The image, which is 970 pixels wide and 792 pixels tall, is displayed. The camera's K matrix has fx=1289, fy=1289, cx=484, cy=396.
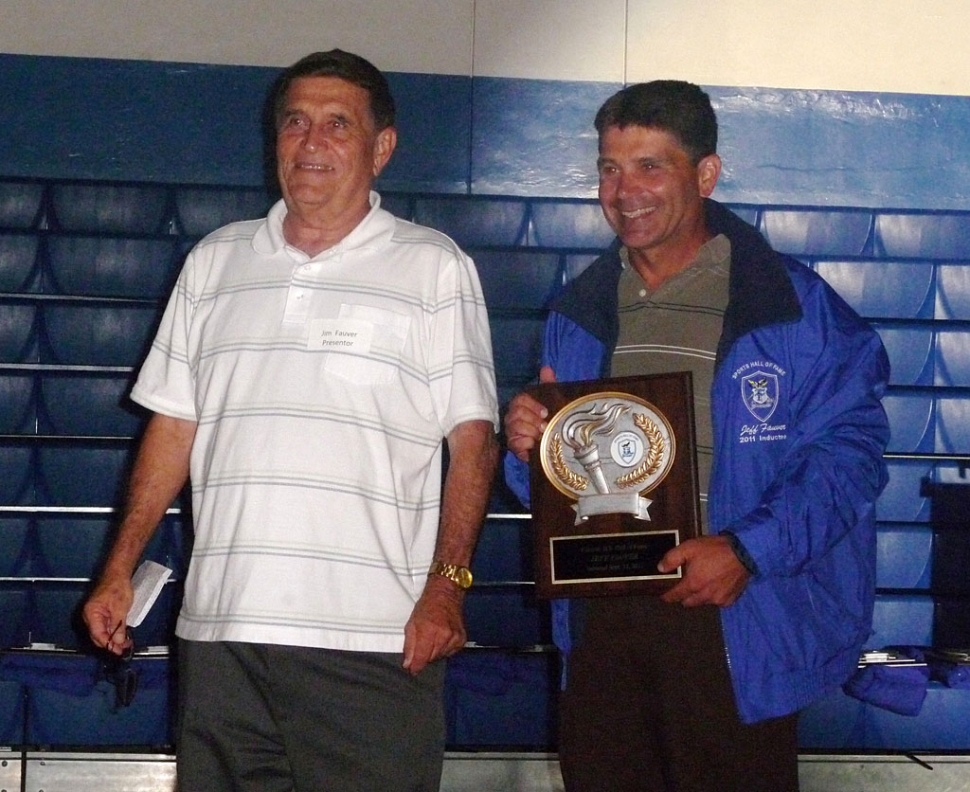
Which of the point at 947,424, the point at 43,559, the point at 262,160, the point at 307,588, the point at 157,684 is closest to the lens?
the point at 307,588

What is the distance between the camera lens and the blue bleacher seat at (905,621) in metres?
4.09

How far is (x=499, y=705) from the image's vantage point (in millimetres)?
3547

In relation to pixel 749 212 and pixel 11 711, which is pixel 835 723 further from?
pixel 11 711

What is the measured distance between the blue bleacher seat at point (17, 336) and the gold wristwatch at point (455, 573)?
306 centimetres

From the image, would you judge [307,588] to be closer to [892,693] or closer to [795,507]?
[795,507]

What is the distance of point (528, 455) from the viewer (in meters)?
1.96

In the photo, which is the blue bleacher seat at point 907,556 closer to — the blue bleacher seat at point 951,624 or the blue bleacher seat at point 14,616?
the blue bleacher seat at point 951,624

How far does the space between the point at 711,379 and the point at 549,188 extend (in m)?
3.48

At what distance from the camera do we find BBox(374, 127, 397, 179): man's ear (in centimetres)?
200

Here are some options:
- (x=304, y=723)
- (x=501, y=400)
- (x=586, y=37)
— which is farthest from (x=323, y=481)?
(x=586, y=37)

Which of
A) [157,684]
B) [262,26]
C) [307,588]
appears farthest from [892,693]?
[262,26]

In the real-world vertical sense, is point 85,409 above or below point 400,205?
below

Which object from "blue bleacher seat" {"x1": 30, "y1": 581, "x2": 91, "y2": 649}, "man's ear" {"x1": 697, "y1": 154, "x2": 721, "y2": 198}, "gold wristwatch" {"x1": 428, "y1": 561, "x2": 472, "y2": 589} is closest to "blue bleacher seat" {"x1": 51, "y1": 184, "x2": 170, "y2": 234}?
"blue bleacher seat" {"x1": 30, "y1": 581, "x2": 91, "y2": 649}

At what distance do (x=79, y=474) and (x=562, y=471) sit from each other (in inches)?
103
